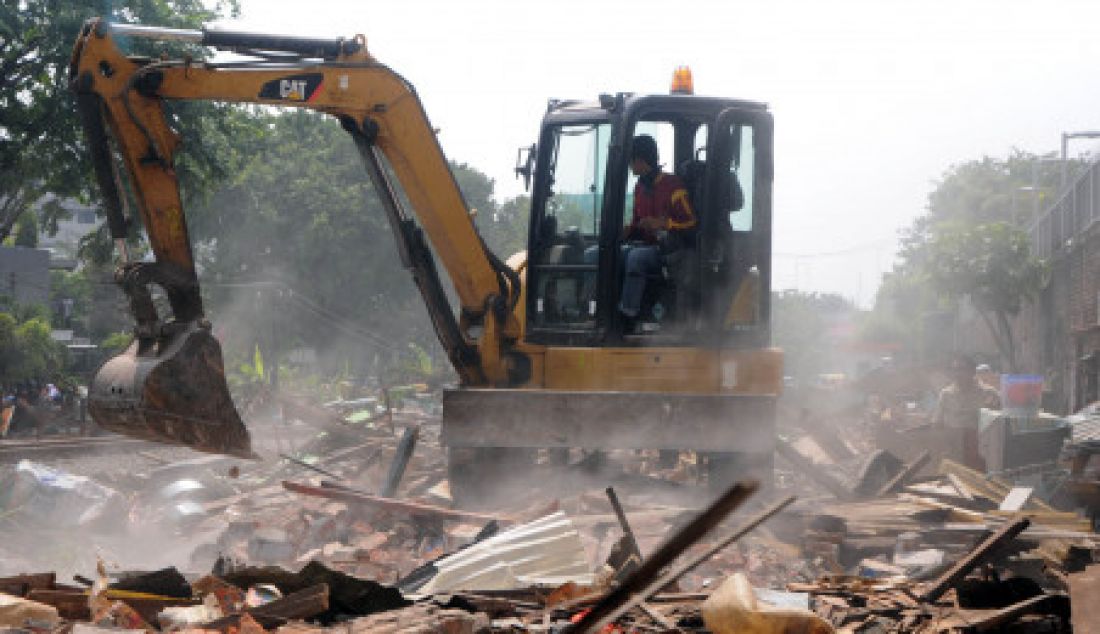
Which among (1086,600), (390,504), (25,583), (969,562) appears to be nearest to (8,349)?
(390,504)

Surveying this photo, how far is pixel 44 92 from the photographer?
18.9m

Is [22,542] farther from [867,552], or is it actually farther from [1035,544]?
[1035,544]

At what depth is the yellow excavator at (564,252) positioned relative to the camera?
911cm

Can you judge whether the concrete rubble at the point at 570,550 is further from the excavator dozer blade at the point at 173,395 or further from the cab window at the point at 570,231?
the cab window at the point at 570,231

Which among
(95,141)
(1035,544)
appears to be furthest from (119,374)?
(1035,544)

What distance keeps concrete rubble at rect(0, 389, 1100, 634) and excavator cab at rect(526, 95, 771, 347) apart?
57.9 inches

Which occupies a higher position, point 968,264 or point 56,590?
point 968,264

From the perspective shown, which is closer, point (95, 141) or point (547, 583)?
point (547, 583)

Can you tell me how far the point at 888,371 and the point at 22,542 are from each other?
28158mm

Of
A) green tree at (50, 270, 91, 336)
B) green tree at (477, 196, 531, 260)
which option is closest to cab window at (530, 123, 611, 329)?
green tree at (50, 270, 91, 336)

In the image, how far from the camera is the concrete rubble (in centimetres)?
538

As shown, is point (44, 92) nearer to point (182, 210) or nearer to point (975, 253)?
point (182, 210)

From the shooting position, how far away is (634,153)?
31.8 feet

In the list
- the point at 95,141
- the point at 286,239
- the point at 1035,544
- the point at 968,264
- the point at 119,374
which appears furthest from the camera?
the point at 286,239
